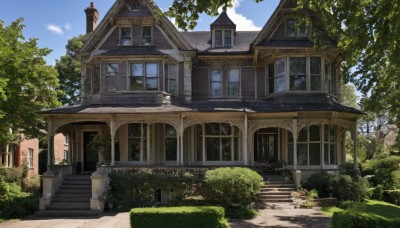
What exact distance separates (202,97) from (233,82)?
2.16m

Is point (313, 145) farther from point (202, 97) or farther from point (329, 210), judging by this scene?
point (202, 97)

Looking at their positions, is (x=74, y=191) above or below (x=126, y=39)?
below

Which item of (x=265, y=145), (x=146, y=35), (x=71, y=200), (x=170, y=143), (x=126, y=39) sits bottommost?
(x=71, y=200)

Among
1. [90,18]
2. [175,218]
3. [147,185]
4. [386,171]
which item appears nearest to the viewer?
[175,218]

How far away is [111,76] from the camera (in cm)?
2508

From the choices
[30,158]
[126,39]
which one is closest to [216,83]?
[126,39]

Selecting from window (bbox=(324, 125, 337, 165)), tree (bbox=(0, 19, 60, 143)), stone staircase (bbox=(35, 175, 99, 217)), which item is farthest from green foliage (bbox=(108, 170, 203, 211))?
window (bbox=(324, 125, 337, 165))

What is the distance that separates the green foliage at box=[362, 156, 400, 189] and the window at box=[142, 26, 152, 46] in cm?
1593

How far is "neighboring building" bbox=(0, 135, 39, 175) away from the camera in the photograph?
3344cm

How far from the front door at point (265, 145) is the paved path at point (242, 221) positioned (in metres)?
7.38

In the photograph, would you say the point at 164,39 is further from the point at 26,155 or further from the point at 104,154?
the point at 26,155

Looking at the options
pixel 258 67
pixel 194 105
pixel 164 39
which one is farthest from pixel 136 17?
pixel 258 67

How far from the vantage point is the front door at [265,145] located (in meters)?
25.8

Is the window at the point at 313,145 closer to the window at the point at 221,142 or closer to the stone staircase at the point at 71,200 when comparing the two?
the window at the point at 221,142
